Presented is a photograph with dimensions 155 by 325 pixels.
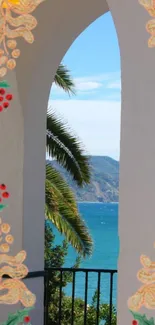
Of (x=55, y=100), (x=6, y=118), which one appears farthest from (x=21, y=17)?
(x=55, y=100)

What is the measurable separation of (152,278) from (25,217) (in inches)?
58.1

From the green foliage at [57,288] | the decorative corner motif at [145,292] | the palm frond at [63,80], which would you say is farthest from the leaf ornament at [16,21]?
the green foliage at [57,288]

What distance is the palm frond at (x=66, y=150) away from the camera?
9.53m

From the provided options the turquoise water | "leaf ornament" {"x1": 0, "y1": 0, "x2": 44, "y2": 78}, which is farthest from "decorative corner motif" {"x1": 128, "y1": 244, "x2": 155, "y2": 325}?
the turquoise water

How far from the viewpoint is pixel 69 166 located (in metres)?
9.66

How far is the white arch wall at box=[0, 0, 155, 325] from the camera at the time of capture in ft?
10.5

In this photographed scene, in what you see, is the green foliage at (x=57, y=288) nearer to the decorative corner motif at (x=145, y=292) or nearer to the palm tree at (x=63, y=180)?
the palm tree at (x=63, y=180)

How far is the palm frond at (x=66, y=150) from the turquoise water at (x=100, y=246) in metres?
15.4

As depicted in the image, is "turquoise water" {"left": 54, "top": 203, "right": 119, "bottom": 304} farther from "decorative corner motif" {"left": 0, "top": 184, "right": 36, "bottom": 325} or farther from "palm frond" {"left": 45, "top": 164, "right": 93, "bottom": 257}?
"decorative corner motif" {"left": 0, "top": 184, "right": 36, "bottom": 325}

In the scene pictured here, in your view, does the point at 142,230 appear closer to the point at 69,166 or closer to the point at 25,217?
the point at 25,217

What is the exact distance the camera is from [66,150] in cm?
965

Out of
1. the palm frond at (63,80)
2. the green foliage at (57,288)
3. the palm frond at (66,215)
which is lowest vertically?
the green foliage at (57,288)

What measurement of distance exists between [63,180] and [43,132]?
5105 millimetres

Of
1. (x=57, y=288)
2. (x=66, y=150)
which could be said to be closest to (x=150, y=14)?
(x=66, y=150)
